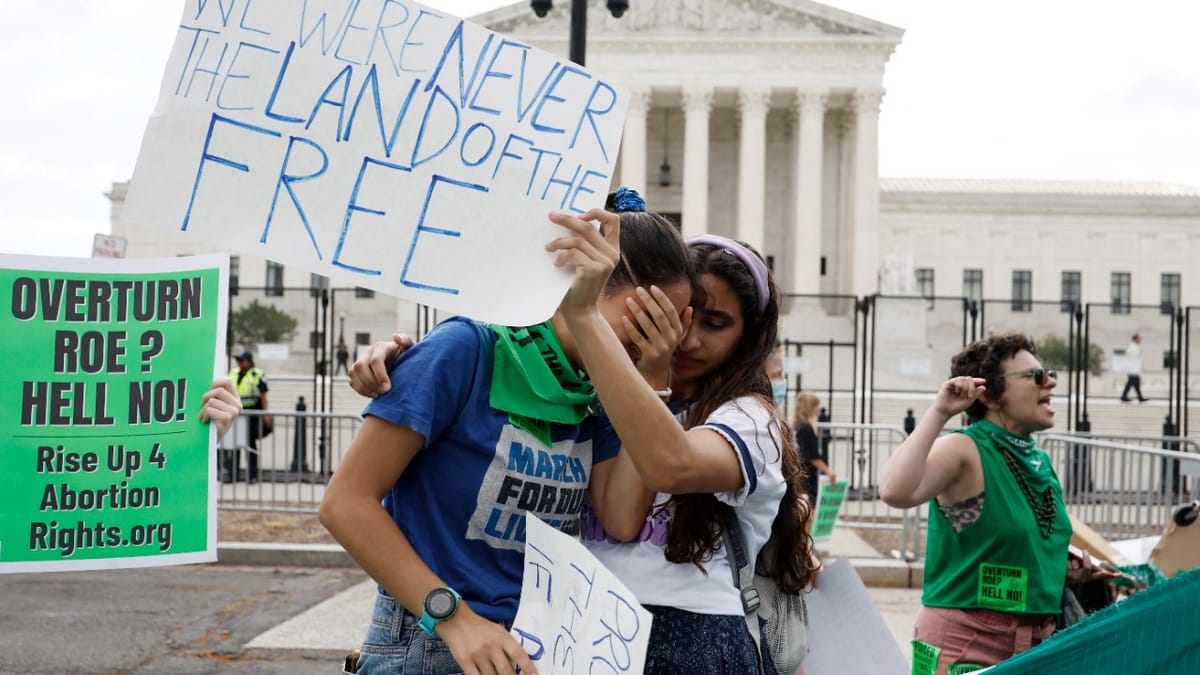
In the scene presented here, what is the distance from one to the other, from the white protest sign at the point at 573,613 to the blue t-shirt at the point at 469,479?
7 cm

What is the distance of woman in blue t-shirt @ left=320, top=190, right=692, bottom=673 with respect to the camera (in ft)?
5.82

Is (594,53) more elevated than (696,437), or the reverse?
(594,53)

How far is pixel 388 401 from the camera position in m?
1.80

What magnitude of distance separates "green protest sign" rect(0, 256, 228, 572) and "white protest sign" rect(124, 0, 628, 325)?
0.61 meters

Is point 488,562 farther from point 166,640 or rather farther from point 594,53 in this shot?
point 594,53

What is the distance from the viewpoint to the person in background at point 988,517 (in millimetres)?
3400

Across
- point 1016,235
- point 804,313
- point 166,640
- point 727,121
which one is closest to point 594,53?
point 727,121

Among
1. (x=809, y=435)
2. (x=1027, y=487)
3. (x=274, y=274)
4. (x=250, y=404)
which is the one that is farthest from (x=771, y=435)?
(x=274, y=274)

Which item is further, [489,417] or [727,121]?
[727,121]

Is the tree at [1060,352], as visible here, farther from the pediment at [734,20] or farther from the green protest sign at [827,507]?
the pediment at [734,20]

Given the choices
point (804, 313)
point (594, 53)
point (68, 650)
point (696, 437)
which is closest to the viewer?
point (696, 437)

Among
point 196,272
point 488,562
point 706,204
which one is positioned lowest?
point 488,562

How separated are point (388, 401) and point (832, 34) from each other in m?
51.6

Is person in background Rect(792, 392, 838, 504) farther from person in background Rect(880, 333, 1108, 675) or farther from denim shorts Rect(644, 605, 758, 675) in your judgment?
denim shorts Rect(644, 605, 758, 675)
